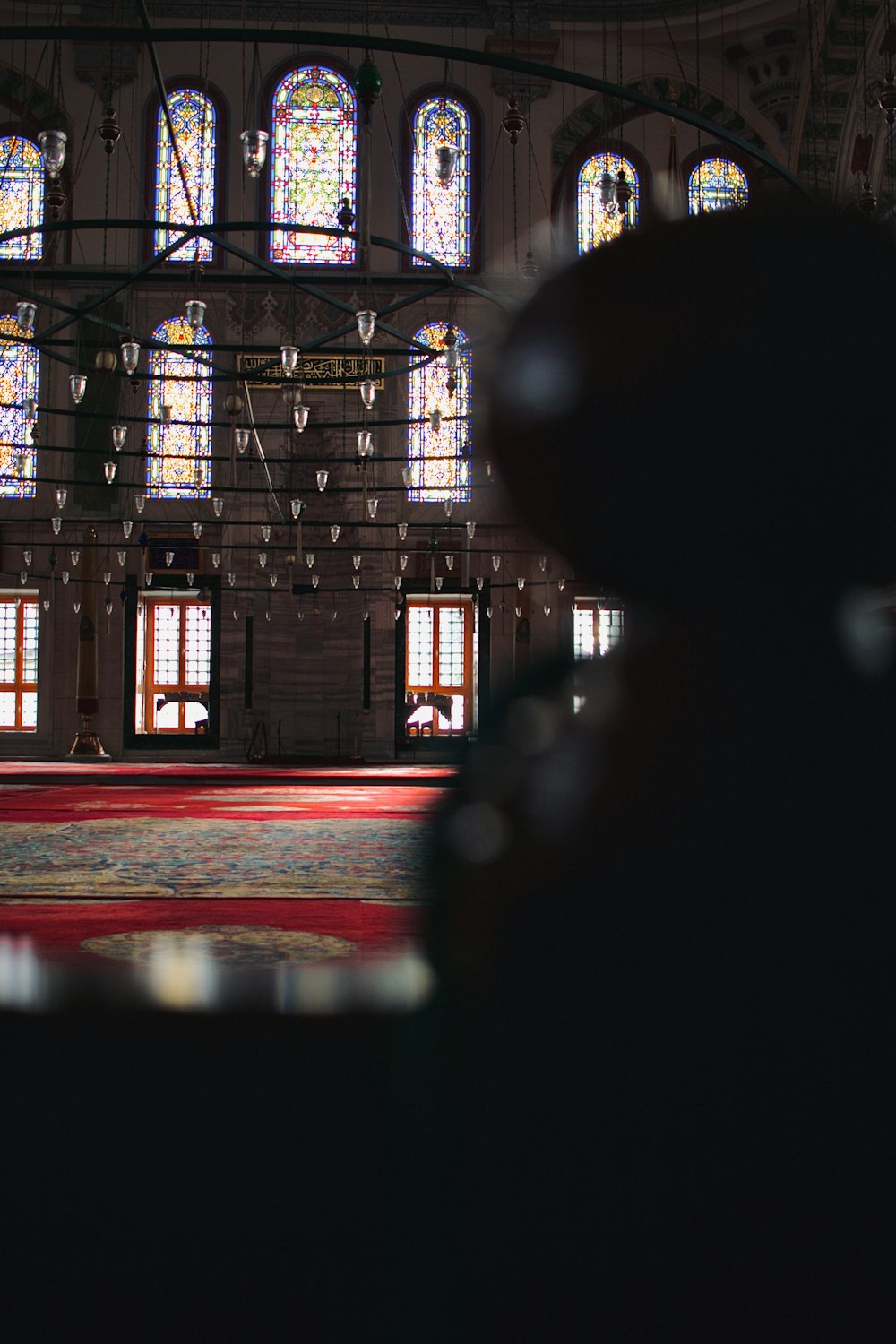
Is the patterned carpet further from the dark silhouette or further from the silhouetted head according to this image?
the silhouetted head

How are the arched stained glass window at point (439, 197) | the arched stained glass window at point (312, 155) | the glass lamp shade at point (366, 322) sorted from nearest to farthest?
the glass lamp shade at point (366, 322), the arched stained glass window at point (312, 155), the arched stained glass window at point (439, 197)

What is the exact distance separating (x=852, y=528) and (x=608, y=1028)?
36cm

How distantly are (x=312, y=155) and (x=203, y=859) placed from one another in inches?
573

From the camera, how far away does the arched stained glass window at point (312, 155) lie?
16172mm

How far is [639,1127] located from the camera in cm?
82

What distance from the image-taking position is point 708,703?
679 millimetres

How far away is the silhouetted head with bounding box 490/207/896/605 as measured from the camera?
66 centimetres

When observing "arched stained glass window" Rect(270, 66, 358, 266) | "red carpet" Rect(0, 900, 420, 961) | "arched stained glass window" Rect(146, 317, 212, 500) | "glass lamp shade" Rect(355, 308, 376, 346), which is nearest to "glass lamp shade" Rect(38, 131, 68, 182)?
"glass lamp shade" Rect(355, 308, 376, 346)

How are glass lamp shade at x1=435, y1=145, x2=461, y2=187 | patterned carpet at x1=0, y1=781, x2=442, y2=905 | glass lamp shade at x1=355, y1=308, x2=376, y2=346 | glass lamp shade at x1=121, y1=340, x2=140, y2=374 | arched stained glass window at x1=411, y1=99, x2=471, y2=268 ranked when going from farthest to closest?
arched stained glass window at x1=411, y1=99, x2=471, y2=268, glass lamp shade at x1=121, y1=340, x2=140, y2=374, glass lamp shade at x1=355, y1=308, x2=376, y2=346, glass lamp shade at x1=435, y1=145, x2=461, y2=187, patterned carpet at x1=0, y1=781, x2=442, y2=905

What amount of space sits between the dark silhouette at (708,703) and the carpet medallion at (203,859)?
64.4 inches

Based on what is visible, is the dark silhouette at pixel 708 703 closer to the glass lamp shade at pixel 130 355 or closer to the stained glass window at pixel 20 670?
the glass lamp shade at pixel 130 355

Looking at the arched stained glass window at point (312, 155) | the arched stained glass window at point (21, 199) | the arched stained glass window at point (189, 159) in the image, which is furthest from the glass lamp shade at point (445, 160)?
the arched stained glass window at point (21, 199)

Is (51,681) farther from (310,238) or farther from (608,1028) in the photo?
(608,1028)

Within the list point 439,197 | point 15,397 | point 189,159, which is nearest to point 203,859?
point 15,397
